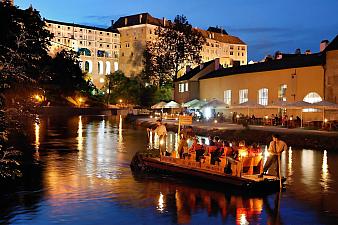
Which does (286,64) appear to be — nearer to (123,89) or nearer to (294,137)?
(294,137)

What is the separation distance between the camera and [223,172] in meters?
18.6

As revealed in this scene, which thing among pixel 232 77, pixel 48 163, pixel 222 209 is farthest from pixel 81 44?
pixel 222 209

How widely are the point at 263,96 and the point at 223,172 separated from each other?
35.4 m

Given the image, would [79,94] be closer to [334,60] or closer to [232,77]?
[232,77]

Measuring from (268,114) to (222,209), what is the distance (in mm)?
37559

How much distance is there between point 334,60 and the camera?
43.5 meters

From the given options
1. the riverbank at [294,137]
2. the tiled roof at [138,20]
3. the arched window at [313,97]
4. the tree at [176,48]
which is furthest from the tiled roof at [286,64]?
the tiled roof at [138,20]

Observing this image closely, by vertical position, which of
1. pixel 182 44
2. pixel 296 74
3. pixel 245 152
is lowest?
pixel 245 152

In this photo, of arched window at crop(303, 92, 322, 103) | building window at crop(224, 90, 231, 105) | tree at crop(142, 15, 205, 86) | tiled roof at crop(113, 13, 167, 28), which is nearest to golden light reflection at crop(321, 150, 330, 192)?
arched window at crop(303, 92, 322, 103)

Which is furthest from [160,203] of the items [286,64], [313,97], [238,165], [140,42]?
[140,42]

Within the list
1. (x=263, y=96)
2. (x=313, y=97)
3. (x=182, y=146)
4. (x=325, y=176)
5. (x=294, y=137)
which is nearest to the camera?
(x=182, y=146)

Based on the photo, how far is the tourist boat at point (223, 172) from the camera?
17.5 meters

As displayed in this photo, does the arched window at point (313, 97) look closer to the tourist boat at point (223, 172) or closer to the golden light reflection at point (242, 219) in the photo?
the tourist boat at point (223, 172)

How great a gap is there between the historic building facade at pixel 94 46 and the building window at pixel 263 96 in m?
134
